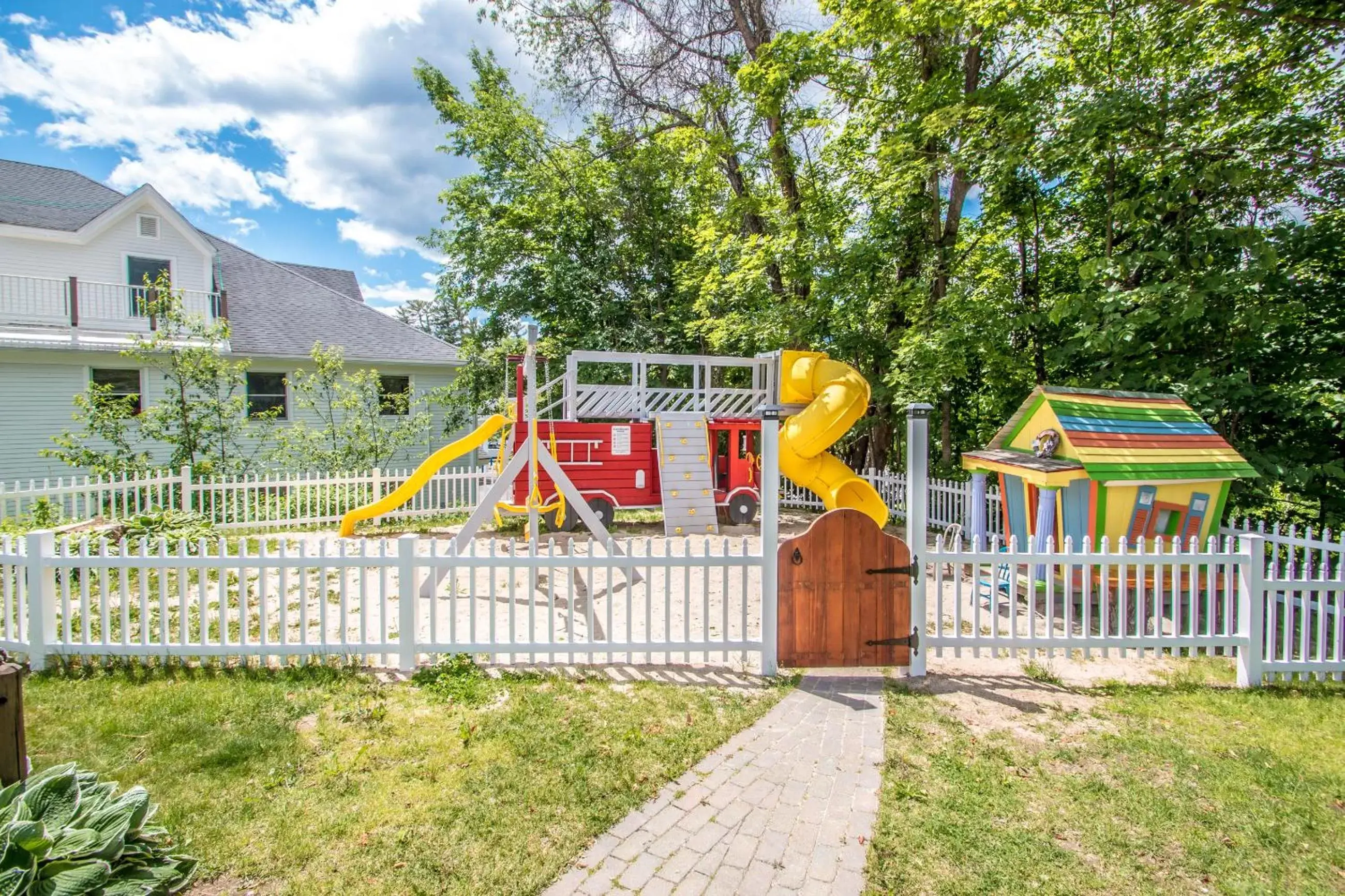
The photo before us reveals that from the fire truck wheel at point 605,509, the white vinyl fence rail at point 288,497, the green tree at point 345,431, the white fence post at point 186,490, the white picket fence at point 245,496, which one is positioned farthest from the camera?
the green tree at point 345,431

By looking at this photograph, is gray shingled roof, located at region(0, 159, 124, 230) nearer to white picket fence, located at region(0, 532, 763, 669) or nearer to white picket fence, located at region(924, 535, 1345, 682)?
white picket fence, located at region(0, 532, 763, 669)

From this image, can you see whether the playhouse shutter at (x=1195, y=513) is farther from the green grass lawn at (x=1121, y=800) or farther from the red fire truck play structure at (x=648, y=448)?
the red fire truck play structure at (x=648, y=448)

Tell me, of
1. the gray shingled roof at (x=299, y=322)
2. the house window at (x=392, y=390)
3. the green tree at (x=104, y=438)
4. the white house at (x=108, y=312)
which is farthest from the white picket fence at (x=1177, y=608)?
the gray shingled roof at (x=299, y=322)

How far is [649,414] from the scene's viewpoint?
12047 millimetres

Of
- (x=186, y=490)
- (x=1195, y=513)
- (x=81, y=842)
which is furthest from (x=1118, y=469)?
(x=186, y=490)

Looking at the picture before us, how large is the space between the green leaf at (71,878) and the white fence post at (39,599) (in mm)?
3780

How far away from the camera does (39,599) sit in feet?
16.5

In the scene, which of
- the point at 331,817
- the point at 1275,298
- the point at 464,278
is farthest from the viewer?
the point at 464,278

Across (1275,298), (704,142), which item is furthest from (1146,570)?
(704,142)

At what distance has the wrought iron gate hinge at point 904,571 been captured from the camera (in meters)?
5.16

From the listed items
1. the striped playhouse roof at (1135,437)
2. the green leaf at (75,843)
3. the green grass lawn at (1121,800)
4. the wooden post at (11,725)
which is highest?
the striped playhouse roof at (1135,437)

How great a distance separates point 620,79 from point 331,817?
1870cm

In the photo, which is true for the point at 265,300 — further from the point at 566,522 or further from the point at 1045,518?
the point at 1045,518

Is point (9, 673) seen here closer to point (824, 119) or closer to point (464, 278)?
point (824, 119)
